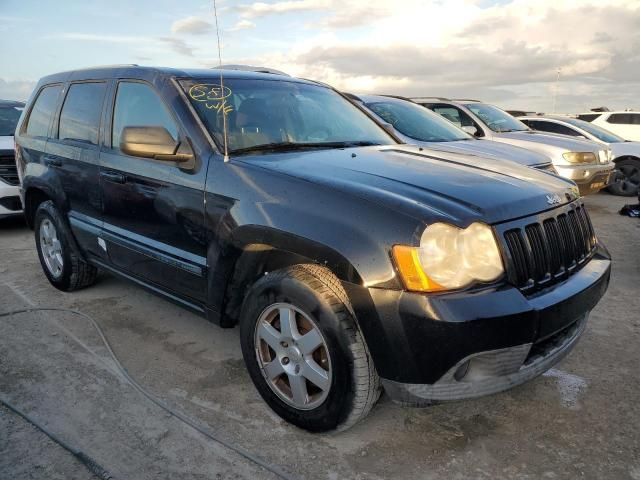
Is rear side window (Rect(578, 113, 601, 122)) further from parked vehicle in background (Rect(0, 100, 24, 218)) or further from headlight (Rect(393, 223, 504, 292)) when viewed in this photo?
headlight (Rect(393, 223, 504, 292))

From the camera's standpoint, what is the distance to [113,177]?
11.6ft

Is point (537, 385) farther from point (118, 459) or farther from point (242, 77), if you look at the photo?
point (242, 77)

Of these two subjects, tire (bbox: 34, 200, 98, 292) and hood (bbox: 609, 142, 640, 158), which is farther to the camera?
hood (bbox: 609, 142, 640, 158)

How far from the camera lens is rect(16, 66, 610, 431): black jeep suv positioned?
2207 mm

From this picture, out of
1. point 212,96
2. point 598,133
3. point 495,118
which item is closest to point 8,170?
point 212,96

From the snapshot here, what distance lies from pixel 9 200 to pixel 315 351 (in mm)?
5778

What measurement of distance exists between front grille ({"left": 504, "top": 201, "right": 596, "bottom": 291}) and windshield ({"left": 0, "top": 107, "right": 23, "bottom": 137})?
7.52 m

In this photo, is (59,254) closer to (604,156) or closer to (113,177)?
(113,177)

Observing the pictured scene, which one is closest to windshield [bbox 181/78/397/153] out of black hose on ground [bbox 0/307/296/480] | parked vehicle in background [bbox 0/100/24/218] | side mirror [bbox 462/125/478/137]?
black hose on ground [bbox 0/307/296/480]

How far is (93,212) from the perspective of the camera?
3.84 m

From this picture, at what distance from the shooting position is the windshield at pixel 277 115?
10.3 ft

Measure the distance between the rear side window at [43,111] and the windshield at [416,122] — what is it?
12.3 feet

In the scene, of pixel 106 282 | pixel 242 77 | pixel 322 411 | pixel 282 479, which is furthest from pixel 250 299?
pixel 106 282

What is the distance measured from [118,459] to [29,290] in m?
2.86
